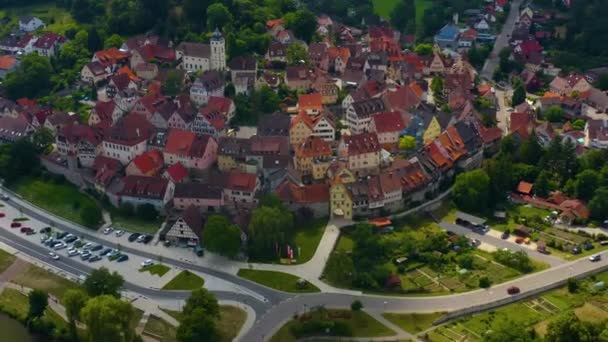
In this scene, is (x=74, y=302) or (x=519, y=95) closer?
(x=74, y=302)

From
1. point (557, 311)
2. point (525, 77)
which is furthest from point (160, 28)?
point (557, 311)

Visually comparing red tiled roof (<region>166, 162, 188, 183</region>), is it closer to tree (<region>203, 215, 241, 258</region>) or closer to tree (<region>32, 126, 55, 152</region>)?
tree (<region>203, 215, 241, 258</region>)

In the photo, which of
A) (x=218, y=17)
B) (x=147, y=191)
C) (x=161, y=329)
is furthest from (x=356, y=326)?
(x=218, y=17)

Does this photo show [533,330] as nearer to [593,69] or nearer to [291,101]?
[291,101]

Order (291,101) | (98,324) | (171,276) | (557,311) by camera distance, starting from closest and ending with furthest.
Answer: (98,324)
(557,311)
(171,276)
(291,101)

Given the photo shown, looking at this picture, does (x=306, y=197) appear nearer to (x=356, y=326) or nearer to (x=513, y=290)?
(x=356, y=326)

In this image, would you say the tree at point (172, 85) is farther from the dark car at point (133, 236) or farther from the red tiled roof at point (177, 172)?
the dark car at point (133, 236)
